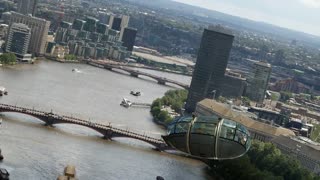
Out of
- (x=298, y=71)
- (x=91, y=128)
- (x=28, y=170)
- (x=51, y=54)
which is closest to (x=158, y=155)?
(x=91, y=128)

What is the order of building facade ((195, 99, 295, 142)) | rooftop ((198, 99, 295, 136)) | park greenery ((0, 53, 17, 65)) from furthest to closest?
park greenery ((0, 53, 17, 65)), rooftop ((198, 99, 295, 136)), building facade ((195, 99, 295, 142))

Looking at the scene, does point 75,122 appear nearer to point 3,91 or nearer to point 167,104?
point 3,91

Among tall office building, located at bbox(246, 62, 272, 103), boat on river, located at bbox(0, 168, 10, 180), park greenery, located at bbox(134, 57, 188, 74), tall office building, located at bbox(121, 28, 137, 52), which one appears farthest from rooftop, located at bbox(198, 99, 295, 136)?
tall office building, located at bbox(121, 28, 137, 52)

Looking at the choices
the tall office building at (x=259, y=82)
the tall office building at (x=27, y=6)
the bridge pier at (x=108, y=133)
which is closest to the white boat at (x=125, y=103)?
the bridge pier at (x=108, y=133)

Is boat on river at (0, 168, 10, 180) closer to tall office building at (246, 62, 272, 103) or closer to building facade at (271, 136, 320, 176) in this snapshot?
building facade at (271, 136, 320, 176)

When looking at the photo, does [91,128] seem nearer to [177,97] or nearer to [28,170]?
[28,170]

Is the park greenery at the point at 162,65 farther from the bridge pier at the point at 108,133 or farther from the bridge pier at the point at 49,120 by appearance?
the bridge pier at the point at 49,120
